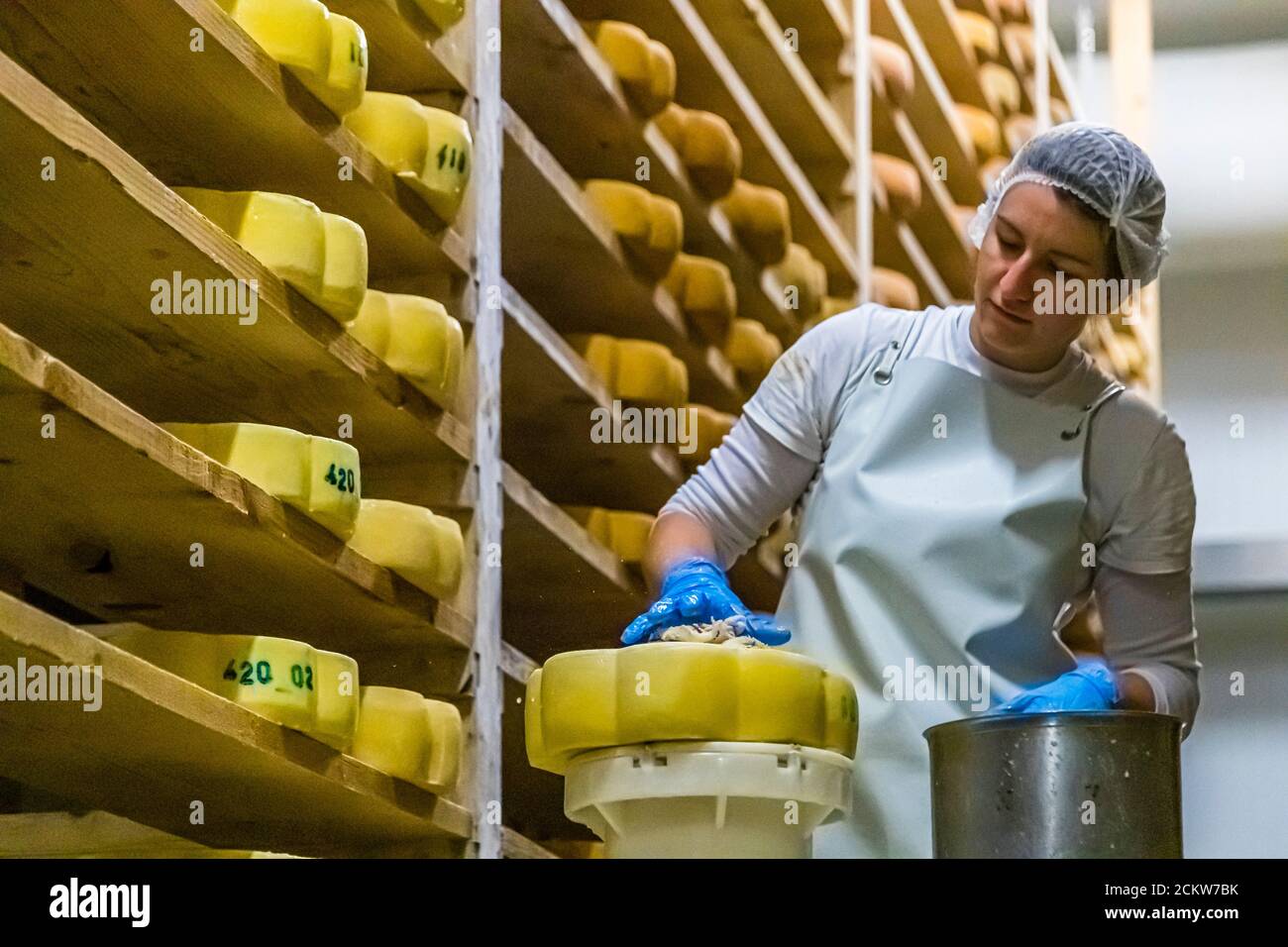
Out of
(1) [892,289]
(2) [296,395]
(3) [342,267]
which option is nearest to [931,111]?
(1) [892,289]

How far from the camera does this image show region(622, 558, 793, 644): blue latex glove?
1959 mm

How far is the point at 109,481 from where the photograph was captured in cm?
205

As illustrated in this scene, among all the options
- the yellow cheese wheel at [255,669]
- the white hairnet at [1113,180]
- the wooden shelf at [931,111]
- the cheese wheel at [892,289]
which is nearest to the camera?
the yellow cheese wheel at [255,669]

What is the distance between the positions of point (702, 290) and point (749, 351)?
0.30 meters

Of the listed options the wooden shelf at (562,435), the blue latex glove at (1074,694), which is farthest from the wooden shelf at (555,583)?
the blue latex glove at (1074,694)

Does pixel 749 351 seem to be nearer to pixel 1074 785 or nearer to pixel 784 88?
pixel 784 88

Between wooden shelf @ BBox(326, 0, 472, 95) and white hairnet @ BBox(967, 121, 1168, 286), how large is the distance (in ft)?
2.63

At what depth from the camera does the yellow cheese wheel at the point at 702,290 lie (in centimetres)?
369

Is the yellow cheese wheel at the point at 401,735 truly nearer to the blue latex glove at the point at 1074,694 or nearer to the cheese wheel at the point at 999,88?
the blue latex glove at the point at 1074,694

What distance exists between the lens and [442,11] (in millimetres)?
2799

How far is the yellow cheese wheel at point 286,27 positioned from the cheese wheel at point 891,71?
2.55 metres

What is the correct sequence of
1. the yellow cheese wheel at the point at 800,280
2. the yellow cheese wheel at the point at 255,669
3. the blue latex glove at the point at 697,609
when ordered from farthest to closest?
the yellow cheese wheel at the point at 800,280, the yellow cheese wheel at the point at 255,669, the blue latex glove at the point at 697,609
